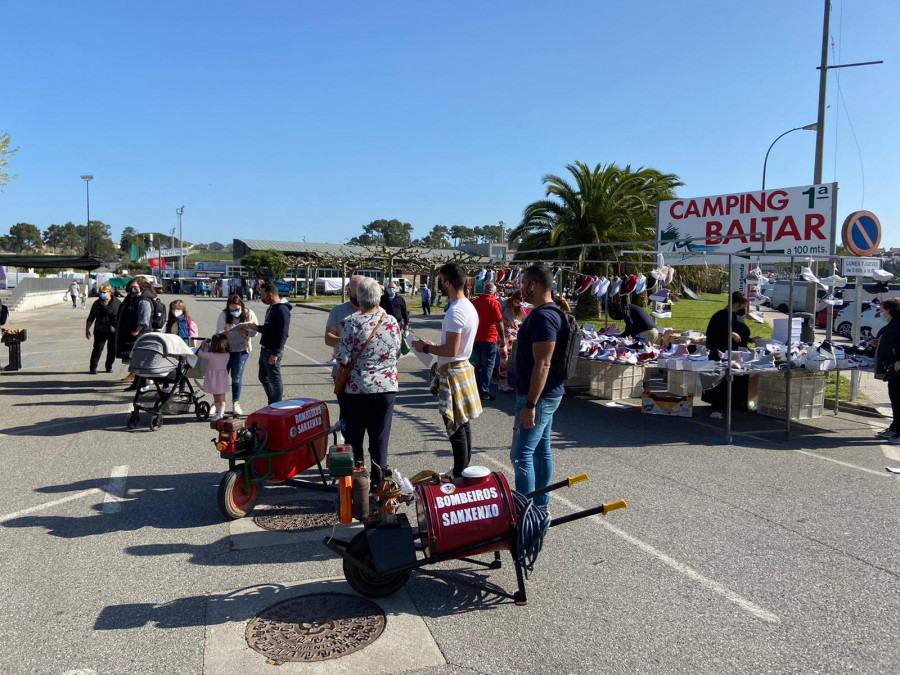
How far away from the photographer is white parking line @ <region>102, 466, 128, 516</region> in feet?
16.9

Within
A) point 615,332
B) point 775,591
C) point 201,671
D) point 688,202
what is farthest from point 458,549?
point 688,202

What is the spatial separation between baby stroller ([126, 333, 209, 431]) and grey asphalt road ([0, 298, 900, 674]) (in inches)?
19.9

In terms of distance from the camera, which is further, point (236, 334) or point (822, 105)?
point (822, 105)

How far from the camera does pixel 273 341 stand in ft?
23.8

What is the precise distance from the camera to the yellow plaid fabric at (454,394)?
5.07m

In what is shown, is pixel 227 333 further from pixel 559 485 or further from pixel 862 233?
pixel 862 233

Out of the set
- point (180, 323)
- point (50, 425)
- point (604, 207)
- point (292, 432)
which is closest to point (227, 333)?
point (50, 425)

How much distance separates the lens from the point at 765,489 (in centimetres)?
588

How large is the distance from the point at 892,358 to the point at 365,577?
7275 millimetres

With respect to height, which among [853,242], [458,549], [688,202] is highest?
[688,202]

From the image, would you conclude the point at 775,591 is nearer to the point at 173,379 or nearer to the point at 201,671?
the point at 201,671

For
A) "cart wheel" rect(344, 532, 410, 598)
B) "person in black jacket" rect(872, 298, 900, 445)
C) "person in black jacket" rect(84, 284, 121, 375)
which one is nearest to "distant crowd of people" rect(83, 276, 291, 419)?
"person in black jacket" rect(84, 284, 121, 375)

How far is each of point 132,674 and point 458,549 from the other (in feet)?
5.60

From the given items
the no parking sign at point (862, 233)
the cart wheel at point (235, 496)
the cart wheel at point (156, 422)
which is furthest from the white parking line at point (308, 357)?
the no parking sign at point (862, 233)
